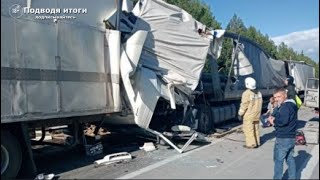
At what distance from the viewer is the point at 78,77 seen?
8906 millimetres

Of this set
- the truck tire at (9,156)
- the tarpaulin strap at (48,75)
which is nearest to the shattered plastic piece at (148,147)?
the tarpaulin strap at (48,75)

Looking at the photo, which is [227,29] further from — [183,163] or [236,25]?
[183,163]

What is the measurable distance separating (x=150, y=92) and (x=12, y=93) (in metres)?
3.69

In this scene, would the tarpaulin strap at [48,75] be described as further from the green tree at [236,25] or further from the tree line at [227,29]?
the green tree at [236,25]

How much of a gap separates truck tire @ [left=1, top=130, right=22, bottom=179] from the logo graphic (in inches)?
68.6

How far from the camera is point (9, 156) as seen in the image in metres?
7.70

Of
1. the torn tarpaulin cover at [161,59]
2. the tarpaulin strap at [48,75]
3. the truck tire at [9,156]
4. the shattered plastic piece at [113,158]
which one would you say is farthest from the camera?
the torn tarpaulin cover at [161,59]

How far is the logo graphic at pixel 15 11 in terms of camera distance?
24.6 feet

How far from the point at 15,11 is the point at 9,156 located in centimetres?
219

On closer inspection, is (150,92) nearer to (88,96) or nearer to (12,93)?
(88,96)

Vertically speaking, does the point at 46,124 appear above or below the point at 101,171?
above

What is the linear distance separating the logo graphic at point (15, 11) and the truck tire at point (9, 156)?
5.72 ft

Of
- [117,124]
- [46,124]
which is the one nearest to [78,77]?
[46,124]

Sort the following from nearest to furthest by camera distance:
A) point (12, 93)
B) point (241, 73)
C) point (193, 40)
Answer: point (12, 93) < point (193, 40) < point (241, 73)
